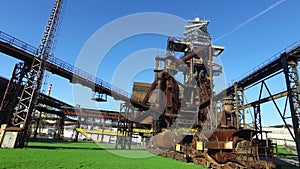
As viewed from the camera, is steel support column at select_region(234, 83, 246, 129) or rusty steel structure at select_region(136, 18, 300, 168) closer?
rusty steel structure at select_region(136, 18, 300, 168)

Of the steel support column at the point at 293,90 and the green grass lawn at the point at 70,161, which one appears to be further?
the steel support column at the point at 293,90

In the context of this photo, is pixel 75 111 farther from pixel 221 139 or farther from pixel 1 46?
pixel 221 139

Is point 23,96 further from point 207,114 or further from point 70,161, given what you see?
point 207,114

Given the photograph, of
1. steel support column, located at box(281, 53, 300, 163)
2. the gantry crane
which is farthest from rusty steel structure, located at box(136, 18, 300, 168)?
the gantry crane

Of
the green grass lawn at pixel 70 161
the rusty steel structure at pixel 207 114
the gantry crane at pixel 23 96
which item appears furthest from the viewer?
the gantry crane at pixel 23 96

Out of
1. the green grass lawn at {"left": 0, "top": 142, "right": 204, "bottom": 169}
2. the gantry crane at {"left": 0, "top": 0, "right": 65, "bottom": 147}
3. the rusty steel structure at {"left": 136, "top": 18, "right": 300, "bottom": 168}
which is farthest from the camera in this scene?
the gantry crane at {"left": 0, "top": 0, "right": 65, "bottom": 147}

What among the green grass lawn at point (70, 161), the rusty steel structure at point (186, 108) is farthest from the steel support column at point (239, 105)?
the green grass lawn at point (70, 161)

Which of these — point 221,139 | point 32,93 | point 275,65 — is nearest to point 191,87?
point 275,65

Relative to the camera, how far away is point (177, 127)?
1017 inches

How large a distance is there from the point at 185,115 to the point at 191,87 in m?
5.43

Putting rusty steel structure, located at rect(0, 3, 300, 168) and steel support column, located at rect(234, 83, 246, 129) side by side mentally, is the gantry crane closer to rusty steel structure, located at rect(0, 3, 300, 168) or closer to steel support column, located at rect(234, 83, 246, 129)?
rusty steel structure, located at rect(0, 3, 300, 168)

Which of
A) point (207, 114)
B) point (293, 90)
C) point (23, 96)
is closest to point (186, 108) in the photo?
point (207, 114)

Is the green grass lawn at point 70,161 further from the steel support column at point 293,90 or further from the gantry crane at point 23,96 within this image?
the steel support column at point 293,90

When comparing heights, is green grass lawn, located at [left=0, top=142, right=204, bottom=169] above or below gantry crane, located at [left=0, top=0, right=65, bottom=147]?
below
